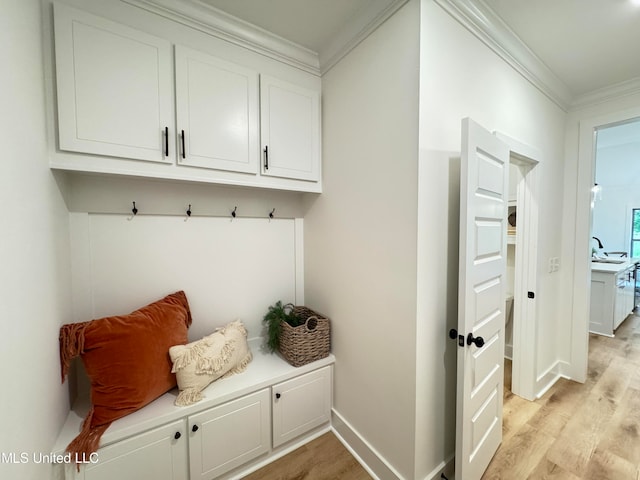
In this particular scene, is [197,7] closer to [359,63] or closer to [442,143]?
[359,63]

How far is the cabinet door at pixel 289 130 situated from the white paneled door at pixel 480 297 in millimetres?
985

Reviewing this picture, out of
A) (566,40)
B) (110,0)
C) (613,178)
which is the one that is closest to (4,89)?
(110,0)

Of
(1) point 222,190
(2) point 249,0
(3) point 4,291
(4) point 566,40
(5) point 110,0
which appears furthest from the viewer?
(1) point 222,190

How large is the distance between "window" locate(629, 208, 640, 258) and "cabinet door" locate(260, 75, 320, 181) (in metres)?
6.89

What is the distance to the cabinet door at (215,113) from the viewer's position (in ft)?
4.45

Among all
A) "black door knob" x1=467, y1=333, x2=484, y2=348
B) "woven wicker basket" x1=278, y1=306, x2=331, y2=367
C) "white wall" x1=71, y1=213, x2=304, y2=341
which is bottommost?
"woven wicker basket" x1=278, y1=306, x2=331, y2=367

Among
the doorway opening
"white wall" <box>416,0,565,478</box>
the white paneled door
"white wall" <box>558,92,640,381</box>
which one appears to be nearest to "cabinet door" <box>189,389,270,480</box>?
"white wall" <box>416,0,565,478</box>

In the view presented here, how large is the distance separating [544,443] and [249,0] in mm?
3316

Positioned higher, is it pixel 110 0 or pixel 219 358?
pixel 110 0

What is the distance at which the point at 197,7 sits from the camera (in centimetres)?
137

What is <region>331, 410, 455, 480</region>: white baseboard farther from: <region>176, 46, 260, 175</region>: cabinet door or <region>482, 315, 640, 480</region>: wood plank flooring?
<region>176, 46, 260, 175</region>: cabinet door

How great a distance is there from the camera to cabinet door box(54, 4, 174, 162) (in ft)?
3.60

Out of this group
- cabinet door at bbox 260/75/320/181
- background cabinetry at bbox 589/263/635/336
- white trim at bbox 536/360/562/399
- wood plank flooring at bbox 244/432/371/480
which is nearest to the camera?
wood plank flooring at bbox 244/432/371/480

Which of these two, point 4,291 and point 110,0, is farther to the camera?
point 110,0
